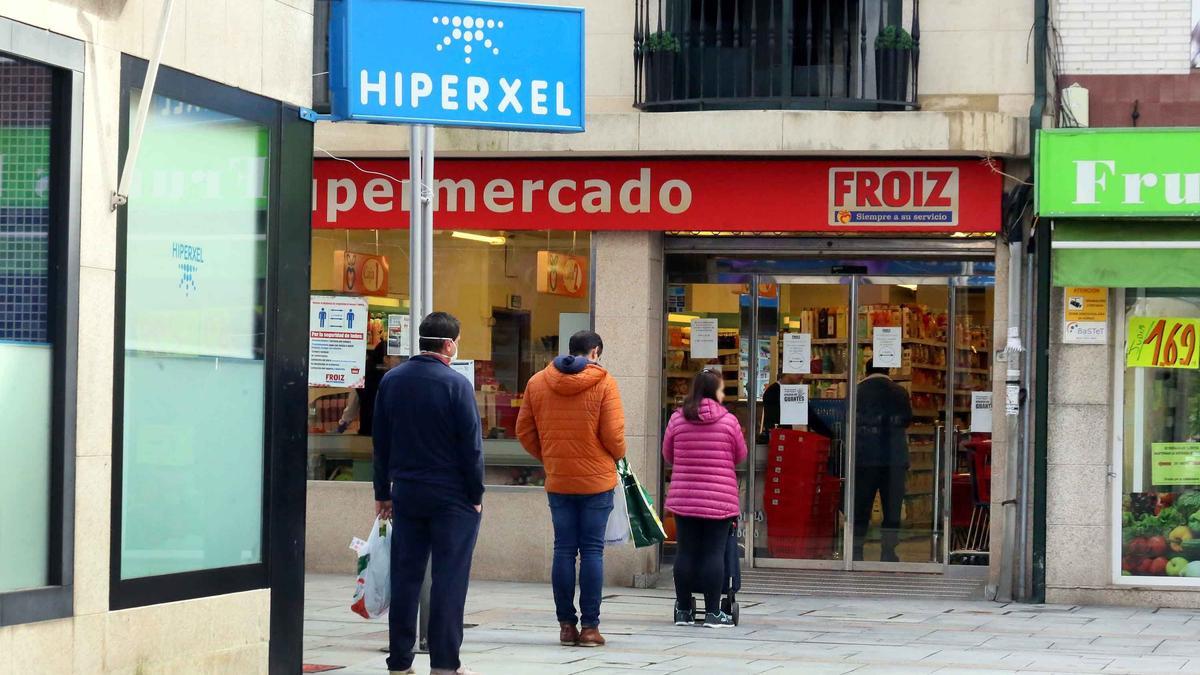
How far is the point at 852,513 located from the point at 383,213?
454cm

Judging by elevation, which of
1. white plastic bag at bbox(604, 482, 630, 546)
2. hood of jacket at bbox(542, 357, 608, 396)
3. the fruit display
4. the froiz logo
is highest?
the froiz logo

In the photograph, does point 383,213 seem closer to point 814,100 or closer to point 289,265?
point 814,100

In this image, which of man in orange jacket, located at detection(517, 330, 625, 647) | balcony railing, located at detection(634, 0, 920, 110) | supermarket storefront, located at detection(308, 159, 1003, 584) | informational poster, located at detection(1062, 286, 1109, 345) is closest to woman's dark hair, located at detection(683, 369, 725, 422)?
man in orange jacket, located at detection(517, 330, 625, 647)

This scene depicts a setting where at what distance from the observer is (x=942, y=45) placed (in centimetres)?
1390

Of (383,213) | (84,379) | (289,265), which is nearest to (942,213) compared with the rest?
(383,213)

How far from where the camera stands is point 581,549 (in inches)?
415

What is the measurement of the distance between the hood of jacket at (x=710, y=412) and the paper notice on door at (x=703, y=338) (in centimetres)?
333

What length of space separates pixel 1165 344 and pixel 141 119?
8607mm

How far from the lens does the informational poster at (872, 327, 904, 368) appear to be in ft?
47.7

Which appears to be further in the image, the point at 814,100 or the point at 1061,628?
the point at 814,100

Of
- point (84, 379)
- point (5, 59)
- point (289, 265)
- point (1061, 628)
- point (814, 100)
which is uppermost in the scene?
point (814, 100)

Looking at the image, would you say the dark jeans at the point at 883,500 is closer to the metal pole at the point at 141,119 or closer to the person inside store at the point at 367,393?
the person inside store at the point at 367,393

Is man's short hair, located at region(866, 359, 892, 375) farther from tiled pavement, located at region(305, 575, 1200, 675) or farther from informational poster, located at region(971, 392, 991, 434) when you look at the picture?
tiled pavement, located at region(305, 575, 1200, 675)

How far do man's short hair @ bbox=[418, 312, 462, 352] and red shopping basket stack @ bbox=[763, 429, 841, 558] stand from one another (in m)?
6.54
